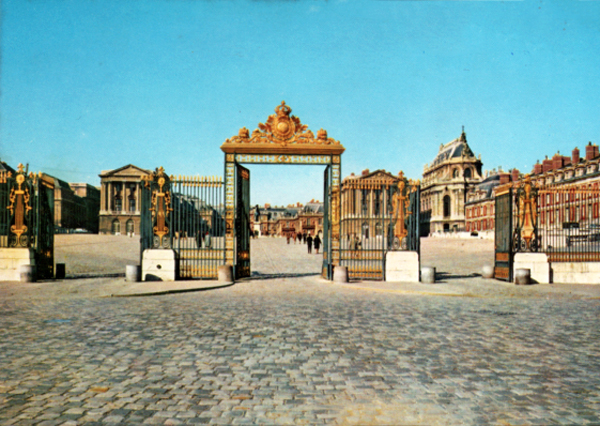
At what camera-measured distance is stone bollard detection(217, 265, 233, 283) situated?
1474 centimetres

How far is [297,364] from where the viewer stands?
17.8ft

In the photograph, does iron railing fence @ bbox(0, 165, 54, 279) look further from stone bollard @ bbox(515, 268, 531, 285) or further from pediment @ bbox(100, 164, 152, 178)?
pediment @ bbox(100, 164, 152, 178)

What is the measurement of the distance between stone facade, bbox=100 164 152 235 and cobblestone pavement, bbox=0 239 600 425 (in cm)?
8935

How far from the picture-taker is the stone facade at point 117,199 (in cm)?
9512

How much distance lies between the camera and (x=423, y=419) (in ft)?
12.7

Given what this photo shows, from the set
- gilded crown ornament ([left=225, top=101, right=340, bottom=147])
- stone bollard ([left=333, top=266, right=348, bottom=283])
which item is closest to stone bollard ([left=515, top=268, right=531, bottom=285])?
stone bollard ([left=333, top=266, right=348, bottom=283])

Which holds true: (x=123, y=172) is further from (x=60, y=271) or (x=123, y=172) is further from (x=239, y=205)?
(x=239, y=205)

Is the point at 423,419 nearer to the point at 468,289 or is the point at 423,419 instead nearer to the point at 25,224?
the point at 468,289

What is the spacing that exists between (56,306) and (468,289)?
968 centimetres

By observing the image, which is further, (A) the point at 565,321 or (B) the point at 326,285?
(B) the point at 326,285

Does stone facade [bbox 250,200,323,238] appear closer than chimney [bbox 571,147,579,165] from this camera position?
No

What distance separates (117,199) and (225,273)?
290ft

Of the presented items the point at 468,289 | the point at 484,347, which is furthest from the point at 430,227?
the point at 484,347

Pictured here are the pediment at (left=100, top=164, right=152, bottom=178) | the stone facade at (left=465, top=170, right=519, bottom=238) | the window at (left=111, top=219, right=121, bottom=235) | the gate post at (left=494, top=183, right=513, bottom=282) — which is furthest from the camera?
the window at (left=111, top=219, right=121, bottom=235)
